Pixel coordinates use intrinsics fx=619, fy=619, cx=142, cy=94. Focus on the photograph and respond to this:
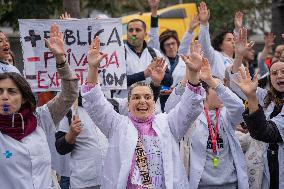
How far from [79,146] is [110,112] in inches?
34.7

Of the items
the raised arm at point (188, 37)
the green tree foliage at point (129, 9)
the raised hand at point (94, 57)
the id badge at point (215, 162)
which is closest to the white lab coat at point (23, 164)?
the raised hand at point (94, 57)

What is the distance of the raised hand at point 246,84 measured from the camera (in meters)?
4.61

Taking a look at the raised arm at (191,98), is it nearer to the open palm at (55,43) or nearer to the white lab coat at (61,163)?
the open palm at (55,43)

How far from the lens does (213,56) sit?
7.82 m

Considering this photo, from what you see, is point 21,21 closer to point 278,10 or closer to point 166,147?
point 166,147

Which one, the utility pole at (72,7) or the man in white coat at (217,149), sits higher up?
the utility pole at (72,7)

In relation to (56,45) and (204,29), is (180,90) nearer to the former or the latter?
(56,45)

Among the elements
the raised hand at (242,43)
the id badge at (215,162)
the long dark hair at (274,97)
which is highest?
the raised hand at (242,43)

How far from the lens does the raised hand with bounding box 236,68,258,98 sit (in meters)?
4.61

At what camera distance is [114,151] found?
470 centimetres

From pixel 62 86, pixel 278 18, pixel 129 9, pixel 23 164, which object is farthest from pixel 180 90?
pixel 129 9

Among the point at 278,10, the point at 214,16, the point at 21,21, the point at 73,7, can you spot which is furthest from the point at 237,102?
the point at 214,16

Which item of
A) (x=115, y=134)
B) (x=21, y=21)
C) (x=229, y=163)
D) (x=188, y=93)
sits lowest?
(x=229, y=163)

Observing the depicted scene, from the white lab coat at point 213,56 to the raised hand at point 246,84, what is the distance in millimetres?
2867
